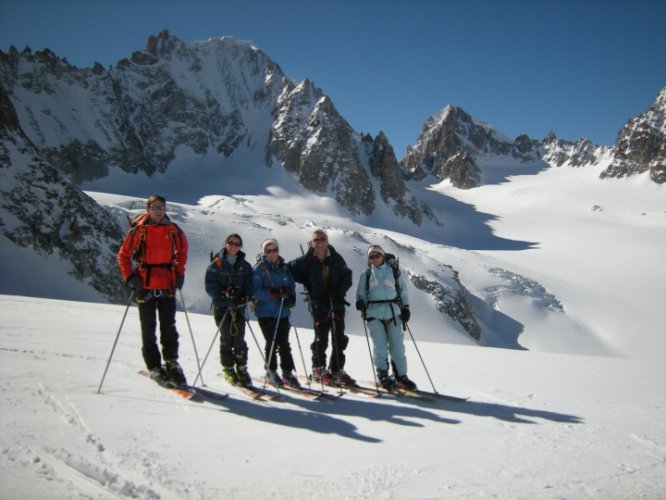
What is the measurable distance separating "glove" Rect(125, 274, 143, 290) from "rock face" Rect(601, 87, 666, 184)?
546 ft

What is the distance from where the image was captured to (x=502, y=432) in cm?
499

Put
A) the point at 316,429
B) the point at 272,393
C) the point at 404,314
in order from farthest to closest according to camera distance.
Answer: the point at 404,314
the point at 272,393
the point at 316,429

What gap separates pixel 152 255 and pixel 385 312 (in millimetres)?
3681

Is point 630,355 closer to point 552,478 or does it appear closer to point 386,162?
point 552,478

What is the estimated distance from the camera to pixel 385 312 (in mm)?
7246

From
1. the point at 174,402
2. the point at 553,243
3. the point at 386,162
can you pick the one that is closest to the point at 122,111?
the point at 386,162

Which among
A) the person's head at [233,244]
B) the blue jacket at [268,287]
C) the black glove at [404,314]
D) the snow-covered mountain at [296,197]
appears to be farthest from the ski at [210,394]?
the snow-covered mountain at [296,197]

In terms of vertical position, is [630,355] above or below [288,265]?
below

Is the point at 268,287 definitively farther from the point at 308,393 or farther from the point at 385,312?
the point at 385,312

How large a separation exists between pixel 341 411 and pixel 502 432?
1.94m

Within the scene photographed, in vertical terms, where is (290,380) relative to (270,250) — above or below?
below

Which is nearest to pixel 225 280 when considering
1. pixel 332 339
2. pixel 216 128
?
pixel 332 339

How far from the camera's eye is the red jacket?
621 centimetres

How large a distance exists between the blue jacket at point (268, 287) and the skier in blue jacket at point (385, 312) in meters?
1.25
